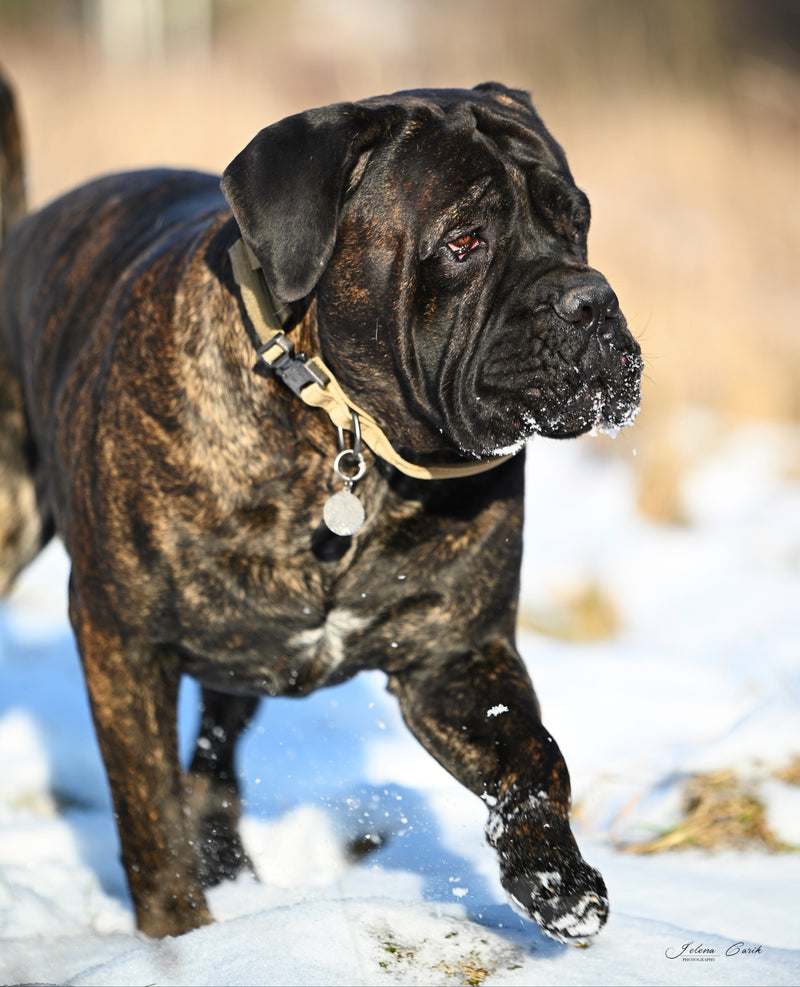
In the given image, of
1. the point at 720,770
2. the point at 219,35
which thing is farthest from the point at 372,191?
the point at 219,35

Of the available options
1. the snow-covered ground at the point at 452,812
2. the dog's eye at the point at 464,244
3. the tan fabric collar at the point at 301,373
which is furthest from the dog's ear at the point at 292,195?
the snow-covered ground at the point at 452,812

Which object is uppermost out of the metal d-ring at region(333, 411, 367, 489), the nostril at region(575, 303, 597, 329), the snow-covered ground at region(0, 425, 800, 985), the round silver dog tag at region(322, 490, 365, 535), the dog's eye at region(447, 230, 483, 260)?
the dog's eye at region(447, 230, 483, 260)

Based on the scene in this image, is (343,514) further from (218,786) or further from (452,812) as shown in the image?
(218,786)

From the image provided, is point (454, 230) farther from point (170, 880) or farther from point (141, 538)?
point (170, 880)

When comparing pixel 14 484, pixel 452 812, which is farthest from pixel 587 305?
pixel 14 484

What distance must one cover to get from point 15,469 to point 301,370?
1605mm

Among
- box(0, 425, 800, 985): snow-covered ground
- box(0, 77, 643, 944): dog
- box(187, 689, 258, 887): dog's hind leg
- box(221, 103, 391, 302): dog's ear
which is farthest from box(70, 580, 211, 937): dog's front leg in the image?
box(221, 103, 391, 302): dog's ear

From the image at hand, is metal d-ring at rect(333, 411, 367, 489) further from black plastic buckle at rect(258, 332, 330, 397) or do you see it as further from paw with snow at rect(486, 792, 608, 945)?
paw with snow at rect(486, 792, 608, 945)

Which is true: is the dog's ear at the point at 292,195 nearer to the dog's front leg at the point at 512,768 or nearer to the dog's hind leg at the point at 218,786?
the dog's front leg at the point at 512,768

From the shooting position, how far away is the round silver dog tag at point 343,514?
2.61 meters

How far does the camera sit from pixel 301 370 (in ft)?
8.38

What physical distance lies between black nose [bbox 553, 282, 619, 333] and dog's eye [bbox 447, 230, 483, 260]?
0.79 feet

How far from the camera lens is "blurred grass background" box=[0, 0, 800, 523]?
755 cm

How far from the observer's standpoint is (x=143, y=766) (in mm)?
2791
